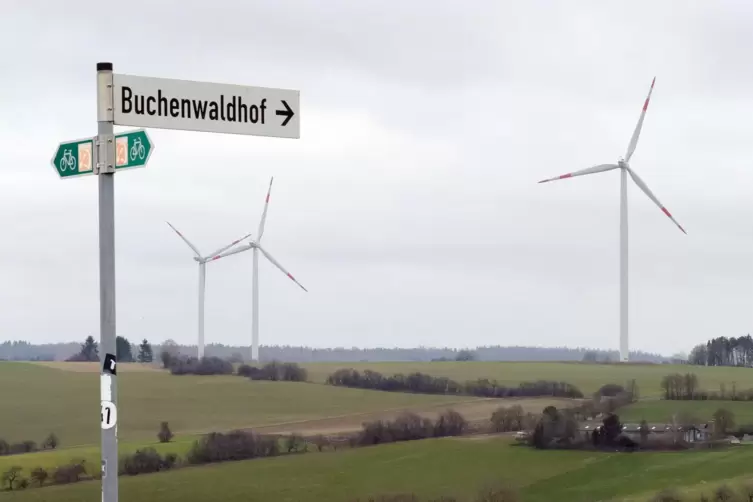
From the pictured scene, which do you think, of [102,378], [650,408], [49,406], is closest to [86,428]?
[49,406]

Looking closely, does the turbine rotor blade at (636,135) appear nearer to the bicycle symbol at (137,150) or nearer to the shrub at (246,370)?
the shrub at (246,370)

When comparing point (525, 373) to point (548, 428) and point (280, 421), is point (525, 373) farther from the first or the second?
point (548, 428)

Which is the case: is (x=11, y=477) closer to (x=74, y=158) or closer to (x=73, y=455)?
(x=73, y=455)

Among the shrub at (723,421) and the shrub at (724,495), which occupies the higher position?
the shrub at (724,495)

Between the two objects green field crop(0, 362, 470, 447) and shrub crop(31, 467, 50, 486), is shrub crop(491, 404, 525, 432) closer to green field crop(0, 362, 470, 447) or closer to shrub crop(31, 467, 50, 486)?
green field crop(0, 362, 470, 447)

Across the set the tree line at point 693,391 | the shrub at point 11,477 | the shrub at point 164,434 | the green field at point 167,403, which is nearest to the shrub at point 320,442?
the green field at point 167,403

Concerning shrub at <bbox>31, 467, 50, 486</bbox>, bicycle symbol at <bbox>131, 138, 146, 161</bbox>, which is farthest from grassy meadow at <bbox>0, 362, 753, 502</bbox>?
bicycle symbol at <bbox>131, 138, 146, 161</bbox>

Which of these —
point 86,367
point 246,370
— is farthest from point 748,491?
point 86,367

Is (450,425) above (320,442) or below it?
above
